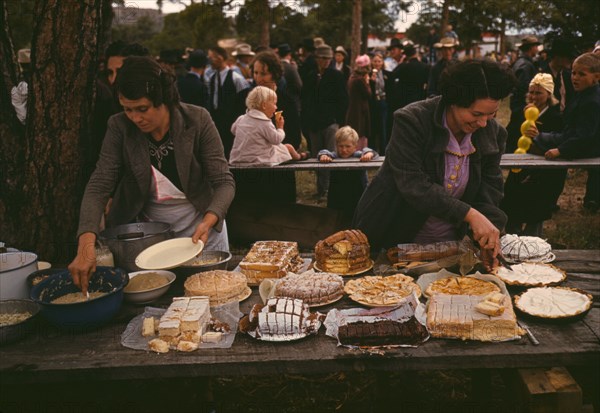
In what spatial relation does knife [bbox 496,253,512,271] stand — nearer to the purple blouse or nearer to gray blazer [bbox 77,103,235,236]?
the purple blouse

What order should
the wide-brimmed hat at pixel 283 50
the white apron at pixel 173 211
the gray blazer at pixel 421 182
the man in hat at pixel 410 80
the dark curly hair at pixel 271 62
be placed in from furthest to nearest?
the wide-brimmed hat at pixel 283 50
the man in hat at pixel 410 80
the dark curly hair at pixel 271 62
the white apron at pixel 173 211
the gray blazer at pixel 421 182

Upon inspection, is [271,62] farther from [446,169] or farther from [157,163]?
[446,169]

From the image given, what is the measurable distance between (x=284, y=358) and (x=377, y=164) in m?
3.74

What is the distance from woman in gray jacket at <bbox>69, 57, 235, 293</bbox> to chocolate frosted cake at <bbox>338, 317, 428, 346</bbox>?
2.96ft

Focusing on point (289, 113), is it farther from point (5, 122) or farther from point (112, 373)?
point (112, 373)

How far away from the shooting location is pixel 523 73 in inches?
311

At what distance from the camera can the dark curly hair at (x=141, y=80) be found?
256cm

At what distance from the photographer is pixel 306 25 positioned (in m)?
34.1

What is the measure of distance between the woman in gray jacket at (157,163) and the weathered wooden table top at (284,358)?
68 centimetres

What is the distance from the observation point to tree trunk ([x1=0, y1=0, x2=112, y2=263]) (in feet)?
10.9

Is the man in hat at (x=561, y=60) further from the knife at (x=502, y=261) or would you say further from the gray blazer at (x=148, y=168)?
the gray blazer at (x=148, y=168)

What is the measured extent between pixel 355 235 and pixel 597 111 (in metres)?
3.34

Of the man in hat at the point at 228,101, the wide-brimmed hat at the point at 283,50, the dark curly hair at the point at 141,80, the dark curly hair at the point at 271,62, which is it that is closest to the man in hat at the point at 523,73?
the dark curly hair at the point at 271,62

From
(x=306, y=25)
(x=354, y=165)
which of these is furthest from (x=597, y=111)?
(x=306, y=25)
